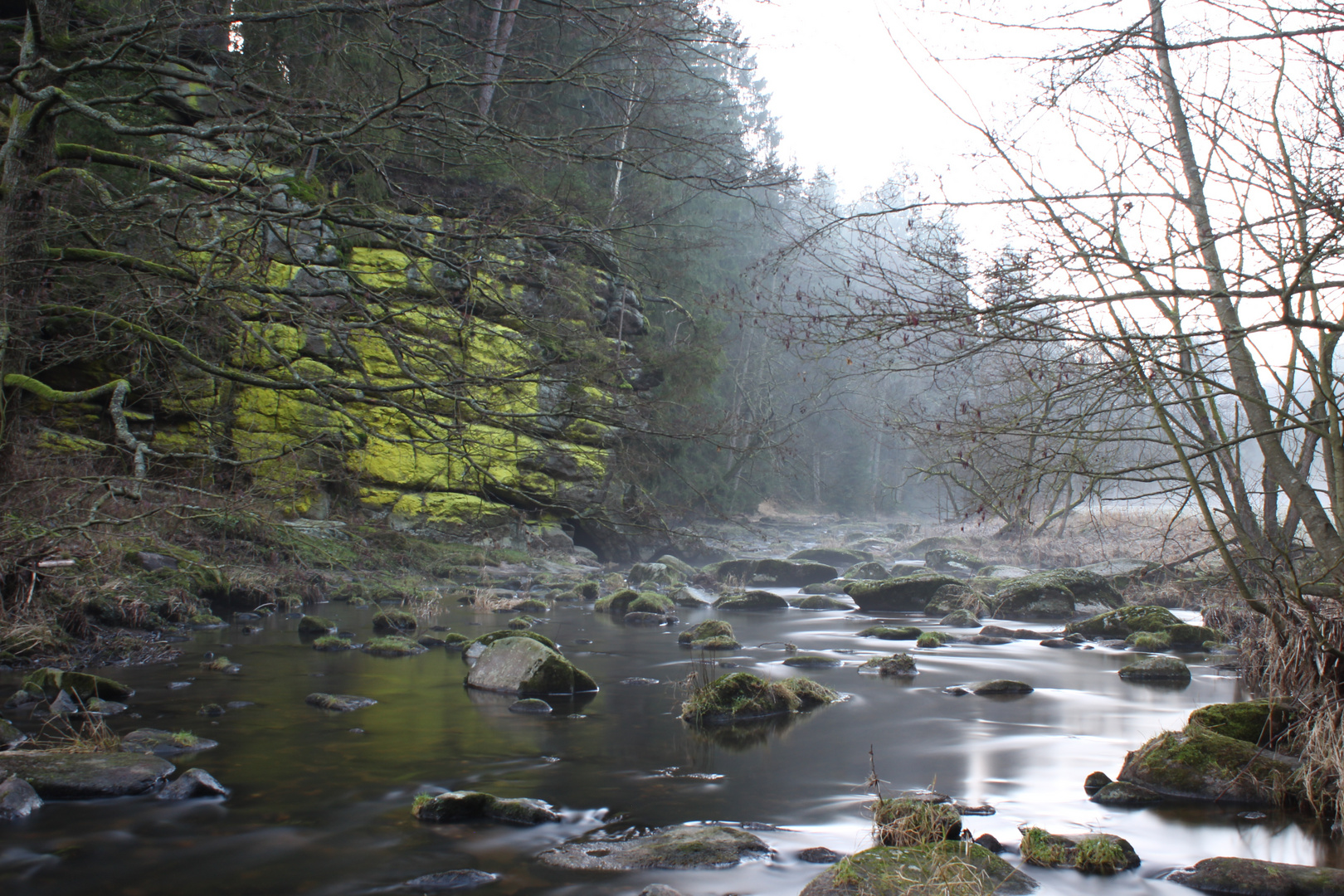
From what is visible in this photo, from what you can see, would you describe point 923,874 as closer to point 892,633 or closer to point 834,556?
point 892,633

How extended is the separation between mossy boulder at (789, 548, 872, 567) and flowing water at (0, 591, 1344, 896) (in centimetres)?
1887

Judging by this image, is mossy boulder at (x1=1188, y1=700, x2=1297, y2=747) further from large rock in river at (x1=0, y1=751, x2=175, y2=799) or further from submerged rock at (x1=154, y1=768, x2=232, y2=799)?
large rock in river at (x1=0, y1=751, x2=175, y2=799)

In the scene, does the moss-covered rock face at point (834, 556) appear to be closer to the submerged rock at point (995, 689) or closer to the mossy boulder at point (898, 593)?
the mossy boulder at point (898, 593)

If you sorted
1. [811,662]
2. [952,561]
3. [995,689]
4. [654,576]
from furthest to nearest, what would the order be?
[952,561] → [654,576] → [811,662] → [995,689]

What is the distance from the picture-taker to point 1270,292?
11.9 ft

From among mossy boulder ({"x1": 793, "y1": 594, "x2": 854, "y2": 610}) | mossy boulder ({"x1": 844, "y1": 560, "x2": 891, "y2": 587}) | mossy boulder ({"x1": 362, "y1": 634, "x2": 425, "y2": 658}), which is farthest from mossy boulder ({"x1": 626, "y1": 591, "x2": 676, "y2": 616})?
mossy boulder ({"x1": 844, "y1": 560, "x2": 891, "y2": 587})

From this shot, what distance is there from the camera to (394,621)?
38.5ft

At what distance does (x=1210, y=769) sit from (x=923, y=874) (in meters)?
3.08

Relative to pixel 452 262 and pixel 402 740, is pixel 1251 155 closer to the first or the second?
pixel 452 262

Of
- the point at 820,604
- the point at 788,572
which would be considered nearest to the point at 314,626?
the point at 820,604

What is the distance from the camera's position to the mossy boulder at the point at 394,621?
11.6m

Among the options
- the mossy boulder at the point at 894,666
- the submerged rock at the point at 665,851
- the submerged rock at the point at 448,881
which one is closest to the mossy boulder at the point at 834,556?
the mossy boulder at the point at 894,666

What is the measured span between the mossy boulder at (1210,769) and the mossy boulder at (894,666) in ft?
13.6

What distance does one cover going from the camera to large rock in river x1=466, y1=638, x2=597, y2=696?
821 centimetres
